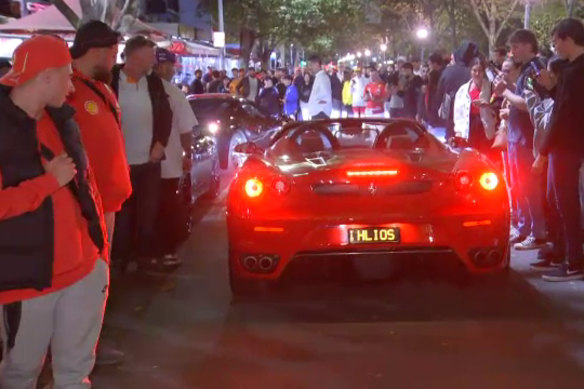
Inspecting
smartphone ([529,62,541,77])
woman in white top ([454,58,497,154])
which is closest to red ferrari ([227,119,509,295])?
smartphone ([529,62,541,77])

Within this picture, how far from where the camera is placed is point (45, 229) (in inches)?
121

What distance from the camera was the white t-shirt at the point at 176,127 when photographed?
681cm

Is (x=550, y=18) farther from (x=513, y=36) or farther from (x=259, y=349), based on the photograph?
(x=259, y=349)

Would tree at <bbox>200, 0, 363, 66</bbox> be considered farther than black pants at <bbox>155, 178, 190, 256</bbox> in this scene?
Yes

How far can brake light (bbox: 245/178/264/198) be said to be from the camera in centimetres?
580

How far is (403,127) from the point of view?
7031 mm

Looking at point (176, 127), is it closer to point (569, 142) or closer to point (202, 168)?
point (202, 168)

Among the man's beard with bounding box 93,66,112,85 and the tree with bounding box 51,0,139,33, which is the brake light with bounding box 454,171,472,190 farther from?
the tree with bounding box 51,0,139,33

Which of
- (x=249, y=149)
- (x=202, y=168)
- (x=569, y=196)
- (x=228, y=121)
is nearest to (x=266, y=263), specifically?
(x=249, y=149)

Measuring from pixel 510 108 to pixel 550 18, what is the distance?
32.9 metres

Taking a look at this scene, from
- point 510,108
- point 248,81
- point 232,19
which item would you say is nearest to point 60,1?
point 248,81

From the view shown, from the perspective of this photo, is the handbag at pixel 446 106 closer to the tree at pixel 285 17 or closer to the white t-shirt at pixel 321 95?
the white t-shirt at pixel 321 95

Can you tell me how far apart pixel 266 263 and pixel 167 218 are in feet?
5.33

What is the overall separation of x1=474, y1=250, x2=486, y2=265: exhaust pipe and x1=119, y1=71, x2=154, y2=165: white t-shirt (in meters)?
2.61
